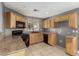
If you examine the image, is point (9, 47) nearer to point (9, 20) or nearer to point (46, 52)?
point (9, 20)

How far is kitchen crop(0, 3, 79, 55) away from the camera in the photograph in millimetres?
2277

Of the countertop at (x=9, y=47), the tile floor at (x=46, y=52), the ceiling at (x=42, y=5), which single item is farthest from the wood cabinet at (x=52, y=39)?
the countertop at (x=9, y=47)

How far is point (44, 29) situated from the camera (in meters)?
4.48

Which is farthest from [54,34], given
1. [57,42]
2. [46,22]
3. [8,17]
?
[8,17]

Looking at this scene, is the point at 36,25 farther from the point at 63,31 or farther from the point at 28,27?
the point at 63,31

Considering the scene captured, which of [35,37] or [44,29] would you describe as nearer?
[35,37]

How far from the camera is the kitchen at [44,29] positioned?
2.28m

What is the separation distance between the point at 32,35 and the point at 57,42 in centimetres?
128

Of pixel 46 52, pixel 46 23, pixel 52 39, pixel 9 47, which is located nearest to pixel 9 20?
pixel 9 47

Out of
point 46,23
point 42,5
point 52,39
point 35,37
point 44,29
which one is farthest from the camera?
point 44,29

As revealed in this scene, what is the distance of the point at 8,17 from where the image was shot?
7.45 ft

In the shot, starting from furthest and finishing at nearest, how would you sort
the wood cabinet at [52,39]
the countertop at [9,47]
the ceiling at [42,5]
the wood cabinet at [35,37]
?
the wood cabinet at [35,37] < the wood cabinet at [52,39] < the ceiling at [42,5] < the countertop at [9,47]

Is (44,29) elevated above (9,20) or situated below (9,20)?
below

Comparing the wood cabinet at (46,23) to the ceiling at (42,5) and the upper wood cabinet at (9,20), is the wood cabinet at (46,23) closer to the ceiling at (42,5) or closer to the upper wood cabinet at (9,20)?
the ceiling at (42,5)
